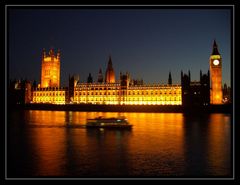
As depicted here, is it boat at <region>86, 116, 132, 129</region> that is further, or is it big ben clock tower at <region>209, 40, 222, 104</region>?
big ben clock tower at <region>209, 40, 222, 104</region>

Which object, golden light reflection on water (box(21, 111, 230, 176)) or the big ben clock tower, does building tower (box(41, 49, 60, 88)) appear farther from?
golden light reflection on water (box(21, 111, 230, 176))

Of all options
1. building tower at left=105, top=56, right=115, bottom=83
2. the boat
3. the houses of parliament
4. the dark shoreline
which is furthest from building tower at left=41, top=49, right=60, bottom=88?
the boat

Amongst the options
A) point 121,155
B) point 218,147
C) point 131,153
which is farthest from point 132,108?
point 121,155

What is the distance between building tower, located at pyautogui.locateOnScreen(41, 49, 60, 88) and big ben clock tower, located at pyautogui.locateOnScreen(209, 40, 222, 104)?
2319cm

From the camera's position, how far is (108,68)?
47.9 meters

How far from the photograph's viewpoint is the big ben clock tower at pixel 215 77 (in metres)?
36.7

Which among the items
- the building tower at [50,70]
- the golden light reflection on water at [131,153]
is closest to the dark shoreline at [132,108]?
the building tower at [50,70]

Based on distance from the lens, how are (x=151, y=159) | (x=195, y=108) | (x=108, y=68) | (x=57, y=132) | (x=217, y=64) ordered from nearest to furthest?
(x=151, y=159)
(x=57, y=132)
(x=195, y=108)
(x=217, y=64)
(x=108, y=68)

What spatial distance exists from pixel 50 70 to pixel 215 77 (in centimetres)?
2443

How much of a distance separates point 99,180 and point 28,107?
129 feet

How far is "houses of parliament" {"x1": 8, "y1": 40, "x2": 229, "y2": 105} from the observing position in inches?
1489

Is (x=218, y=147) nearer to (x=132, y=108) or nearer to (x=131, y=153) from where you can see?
(x=131, y=153)

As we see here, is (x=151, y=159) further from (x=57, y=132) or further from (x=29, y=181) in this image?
(x=57, y=132)
